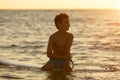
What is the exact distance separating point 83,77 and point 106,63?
10.2 ft

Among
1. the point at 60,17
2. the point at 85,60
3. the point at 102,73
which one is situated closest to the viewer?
the point at 60,17

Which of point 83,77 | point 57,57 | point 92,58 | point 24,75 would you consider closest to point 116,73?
point 83,77

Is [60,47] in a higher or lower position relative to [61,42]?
lower

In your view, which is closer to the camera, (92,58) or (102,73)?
(102,73)

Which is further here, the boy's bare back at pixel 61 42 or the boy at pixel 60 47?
the boy's bare back at pixel 61 42

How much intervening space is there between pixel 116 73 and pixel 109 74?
31 centimetres

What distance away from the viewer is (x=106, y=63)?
13508 mm

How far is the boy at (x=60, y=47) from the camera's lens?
34.1 feet

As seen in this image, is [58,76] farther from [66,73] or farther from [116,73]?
[116,73]

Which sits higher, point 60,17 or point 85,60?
point 60,17

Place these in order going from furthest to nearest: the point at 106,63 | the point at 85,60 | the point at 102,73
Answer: the point at 85,60 → the point at 106,63 → the point at 102,73

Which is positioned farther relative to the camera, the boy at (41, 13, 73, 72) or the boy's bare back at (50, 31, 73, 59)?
the boy's bare back at (50, 31, 73, 59)

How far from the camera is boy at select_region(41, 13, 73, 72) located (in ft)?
34.1

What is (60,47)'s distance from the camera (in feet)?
35.4
